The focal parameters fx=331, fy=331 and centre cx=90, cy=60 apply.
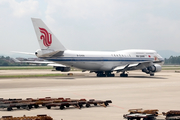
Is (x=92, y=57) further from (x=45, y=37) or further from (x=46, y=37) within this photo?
(x=45, y=37)

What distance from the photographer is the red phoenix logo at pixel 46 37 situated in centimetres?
4788

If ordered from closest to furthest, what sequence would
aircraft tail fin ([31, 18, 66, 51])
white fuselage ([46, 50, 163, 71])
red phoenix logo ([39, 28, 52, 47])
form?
aircraft tail fin ([31, 18, 66, 51]) < red phoenix logo ([39, 28, 52, 47]) < white fuselage ([46, 50, 163, 71])

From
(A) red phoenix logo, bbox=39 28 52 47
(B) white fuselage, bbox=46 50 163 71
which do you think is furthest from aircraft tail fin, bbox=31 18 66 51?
(B) white fuselage, bbox=46 50 163 71

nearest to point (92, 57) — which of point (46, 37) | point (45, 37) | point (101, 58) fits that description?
point (101, 58)

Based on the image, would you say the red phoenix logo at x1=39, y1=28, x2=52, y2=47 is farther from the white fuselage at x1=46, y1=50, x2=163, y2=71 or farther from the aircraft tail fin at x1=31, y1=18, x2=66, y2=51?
the white fuselage at x1=46, y1=50, x2=163, y2=71

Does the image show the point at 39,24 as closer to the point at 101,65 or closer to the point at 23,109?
the point at 101,65

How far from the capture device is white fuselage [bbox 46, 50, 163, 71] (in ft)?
166

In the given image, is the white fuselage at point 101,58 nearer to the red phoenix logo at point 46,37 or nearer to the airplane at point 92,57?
the airplane at point 92,57

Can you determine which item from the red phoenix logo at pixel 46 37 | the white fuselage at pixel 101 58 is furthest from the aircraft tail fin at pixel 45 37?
the white fuselage at pixel 101 58

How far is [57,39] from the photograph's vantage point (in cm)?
4972

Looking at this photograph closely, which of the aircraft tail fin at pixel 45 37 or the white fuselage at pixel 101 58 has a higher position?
the aircraft tail fin at pixel 45 37

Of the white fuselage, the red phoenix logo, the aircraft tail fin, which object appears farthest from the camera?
the white fuselage

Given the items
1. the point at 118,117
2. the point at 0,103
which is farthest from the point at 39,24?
the point at 118,117

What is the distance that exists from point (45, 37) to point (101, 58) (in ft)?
38.4
